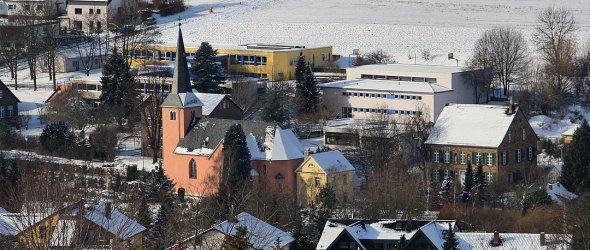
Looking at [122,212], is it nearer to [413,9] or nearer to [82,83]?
[82,83]

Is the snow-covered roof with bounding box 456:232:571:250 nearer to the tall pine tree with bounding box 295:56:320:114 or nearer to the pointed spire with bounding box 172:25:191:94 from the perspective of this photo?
the pointed spire with bounding box 172:25:191:94

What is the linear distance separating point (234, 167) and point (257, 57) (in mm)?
17560

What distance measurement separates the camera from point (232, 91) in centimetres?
7456

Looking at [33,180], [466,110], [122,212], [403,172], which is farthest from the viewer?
[466,110]

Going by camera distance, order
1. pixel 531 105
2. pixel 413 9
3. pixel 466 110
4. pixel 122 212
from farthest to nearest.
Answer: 1. pixel 413 9
2. pixel 531 105
3. pixel 466 110
4. pixel 122 212

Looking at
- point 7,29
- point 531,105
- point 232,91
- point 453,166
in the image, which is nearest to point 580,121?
point 531,105

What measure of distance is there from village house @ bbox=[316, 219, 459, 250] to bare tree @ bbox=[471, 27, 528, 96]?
69.5 ft

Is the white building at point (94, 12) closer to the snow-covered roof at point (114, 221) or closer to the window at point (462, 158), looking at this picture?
the window at point (462, 158)

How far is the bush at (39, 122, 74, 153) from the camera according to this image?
2672 inches

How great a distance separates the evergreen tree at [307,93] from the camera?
72.5 meters

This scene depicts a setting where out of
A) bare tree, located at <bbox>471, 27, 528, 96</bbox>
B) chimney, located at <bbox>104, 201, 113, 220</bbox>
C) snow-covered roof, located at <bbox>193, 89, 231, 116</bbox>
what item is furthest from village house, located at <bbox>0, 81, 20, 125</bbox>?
chimney, located at <bbox>104, 201, 113, 220</bbox>

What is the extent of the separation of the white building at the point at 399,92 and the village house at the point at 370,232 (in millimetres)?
16425

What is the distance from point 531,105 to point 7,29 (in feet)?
72.7

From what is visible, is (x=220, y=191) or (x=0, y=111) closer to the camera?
(x=220, y=191)
